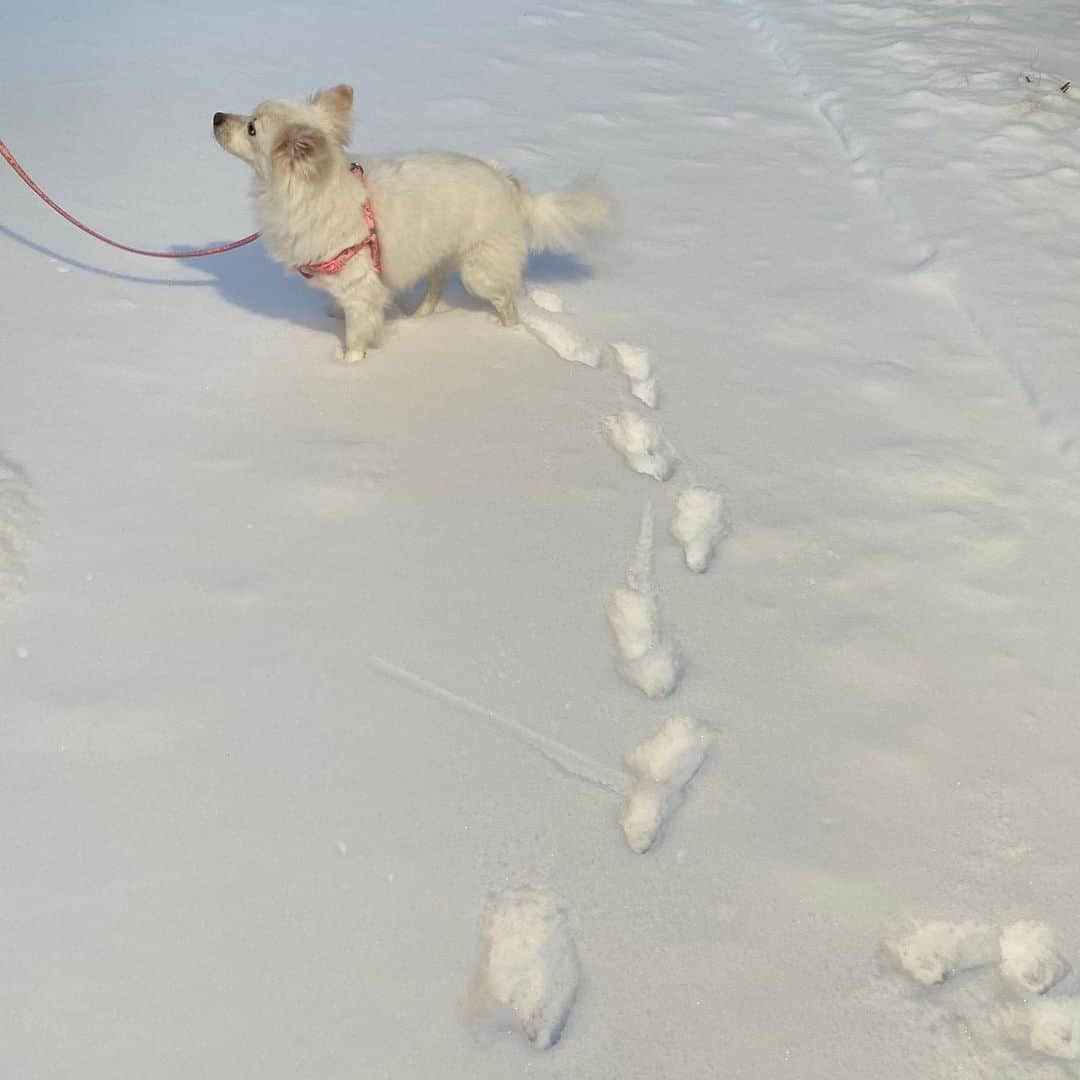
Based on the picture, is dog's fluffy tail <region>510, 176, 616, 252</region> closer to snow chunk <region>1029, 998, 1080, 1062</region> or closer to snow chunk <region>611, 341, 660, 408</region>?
snow chunk <region>611, 341, 660, 408</region>

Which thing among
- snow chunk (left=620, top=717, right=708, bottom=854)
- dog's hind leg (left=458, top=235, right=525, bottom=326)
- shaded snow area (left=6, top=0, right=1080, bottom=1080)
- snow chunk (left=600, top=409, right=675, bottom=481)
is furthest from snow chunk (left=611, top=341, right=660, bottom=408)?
snow chunk (left=620, top=717, right=708, bottom=854)

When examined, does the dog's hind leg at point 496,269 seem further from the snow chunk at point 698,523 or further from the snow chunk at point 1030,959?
the snow chunk at point 1030,959

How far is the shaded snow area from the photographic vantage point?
167 cm

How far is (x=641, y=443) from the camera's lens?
2.96m

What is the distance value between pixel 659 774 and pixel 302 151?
1.89 meters

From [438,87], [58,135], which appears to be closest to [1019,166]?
[438,87]

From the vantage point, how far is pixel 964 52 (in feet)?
20.0

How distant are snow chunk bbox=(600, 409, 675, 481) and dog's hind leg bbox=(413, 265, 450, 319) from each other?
811mm

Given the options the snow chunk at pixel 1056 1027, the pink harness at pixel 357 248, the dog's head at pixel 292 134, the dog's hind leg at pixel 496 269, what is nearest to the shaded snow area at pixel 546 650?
the snow chunk at pixel 1056 1027

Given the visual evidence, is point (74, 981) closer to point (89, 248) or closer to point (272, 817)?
point (272, 817)

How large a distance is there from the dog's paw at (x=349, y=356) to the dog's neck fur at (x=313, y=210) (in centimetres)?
29

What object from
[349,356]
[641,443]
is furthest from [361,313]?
[641,443]

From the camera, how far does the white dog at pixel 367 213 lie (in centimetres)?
283

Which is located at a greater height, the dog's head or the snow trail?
the dog's head
